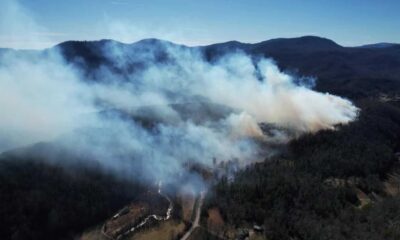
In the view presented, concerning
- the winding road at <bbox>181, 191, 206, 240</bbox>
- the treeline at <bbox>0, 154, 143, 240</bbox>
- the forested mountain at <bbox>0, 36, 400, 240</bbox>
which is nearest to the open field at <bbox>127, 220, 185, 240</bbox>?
the winding road at <bbox>181, 191, 206, 240</bbox>

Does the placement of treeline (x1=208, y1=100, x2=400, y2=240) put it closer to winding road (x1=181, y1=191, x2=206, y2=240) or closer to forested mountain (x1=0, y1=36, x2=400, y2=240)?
forested mountain (x1=0, y1=36, x2=400, y2=240)

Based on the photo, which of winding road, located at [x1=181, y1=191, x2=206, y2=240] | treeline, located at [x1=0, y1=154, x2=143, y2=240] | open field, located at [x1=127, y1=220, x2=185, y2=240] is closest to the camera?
open field, located at [x1=127, y1=220, x2=185, y2=240]

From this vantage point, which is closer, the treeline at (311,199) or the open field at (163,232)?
the treeline at (311,199)

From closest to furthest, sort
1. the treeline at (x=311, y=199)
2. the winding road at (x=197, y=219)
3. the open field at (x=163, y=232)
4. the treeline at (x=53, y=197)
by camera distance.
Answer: the treeline at (x=311, y=199), the open field at (x=163, y=232), the winding road at (x=197, y=219), the treeline at (x=53, y=197)

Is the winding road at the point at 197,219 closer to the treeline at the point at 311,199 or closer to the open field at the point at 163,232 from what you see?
the open field at the point at 163,232

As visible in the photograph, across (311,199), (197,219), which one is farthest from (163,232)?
(311,199)

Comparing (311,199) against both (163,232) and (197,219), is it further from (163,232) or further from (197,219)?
(163,232)

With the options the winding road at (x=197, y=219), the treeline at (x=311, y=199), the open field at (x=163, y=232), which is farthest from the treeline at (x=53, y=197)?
the treeline at (x=311, y=199)

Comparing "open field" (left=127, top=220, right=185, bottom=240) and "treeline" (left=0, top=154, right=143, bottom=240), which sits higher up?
"treeline" (left=0, top=154, right=143, bottom=240)

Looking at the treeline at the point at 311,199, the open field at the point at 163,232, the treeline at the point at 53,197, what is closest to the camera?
the treeline at the point at 311,199
